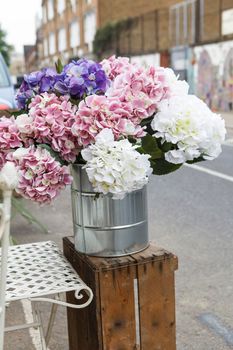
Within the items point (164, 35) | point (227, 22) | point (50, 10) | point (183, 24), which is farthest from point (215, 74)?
point (50, 10)

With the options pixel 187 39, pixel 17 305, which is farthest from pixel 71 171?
pixel 187 39

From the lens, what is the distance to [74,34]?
4300 centimetres

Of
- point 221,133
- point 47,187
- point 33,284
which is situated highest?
point 221,133

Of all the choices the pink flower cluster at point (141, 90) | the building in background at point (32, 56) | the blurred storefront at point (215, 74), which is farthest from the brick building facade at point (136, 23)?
the pink flower cluster at point (141, 90)

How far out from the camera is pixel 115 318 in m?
2.06

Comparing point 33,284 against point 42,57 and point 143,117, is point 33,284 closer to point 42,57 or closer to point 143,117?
point 143,117

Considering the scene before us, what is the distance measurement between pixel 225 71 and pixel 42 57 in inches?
1551

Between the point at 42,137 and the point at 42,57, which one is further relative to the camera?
the point at 42,57

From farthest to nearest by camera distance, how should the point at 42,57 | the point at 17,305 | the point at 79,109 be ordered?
the point at 42,57 < the point at 17,305 < the point at 79,109

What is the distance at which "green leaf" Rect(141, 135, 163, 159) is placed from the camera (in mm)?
2021

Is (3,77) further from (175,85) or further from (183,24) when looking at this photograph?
(183,24)

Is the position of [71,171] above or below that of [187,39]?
below

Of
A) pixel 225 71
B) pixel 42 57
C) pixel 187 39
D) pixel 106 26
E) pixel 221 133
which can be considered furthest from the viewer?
pixel 42 57

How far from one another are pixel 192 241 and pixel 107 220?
3058 millimetres
